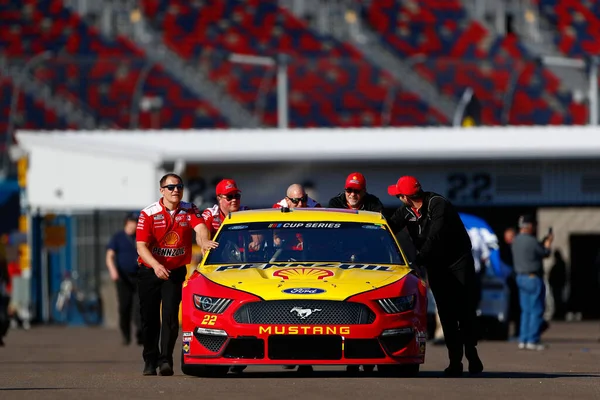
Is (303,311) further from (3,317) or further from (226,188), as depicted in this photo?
(3,317)

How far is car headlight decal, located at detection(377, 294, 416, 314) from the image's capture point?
12.0 metres

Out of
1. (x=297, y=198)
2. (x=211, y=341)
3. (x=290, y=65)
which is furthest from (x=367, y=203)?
(x=290, y=65)

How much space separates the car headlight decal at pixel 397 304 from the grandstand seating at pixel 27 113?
149ft

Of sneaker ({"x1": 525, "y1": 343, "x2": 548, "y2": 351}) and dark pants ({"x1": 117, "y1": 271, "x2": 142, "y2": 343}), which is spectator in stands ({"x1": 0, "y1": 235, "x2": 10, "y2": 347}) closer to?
dark pants ({"x1": 117, "y1": 271, "x2": 142, "y2": 343})

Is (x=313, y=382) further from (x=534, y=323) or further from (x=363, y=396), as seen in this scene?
(x=534, y=323)

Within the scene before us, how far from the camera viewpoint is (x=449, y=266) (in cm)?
1362

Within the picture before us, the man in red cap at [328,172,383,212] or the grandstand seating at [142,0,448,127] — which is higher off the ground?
the grandstand seating at [142,0,448,127]

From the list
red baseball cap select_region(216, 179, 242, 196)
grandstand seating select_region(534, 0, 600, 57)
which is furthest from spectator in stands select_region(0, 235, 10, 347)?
grandstand seating select_region(534, 0, 600, 57)

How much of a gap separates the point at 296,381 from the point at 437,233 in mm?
1910

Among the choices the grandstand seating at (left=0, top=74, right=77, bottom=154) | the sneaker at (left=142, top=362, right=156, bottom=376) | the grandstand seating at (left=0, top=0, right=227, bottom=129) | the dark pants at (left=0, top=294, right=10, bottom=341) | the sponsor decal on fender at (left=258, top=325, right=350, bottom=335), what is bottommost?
the dark pants at (left=0, top=294, right=10, bottom=341)

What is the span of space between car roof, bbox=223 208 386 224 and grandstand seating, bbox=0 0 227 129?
44.2m

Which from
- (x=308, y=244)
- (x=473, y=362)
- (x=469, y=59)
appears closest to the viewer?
(x=308, y=244)

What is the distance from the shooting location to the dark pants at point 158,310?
1351cm

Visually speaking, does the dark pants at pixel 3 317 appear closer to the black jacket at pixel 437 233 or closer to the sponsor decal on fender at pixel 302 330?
the black jacket at pixel 437 233
